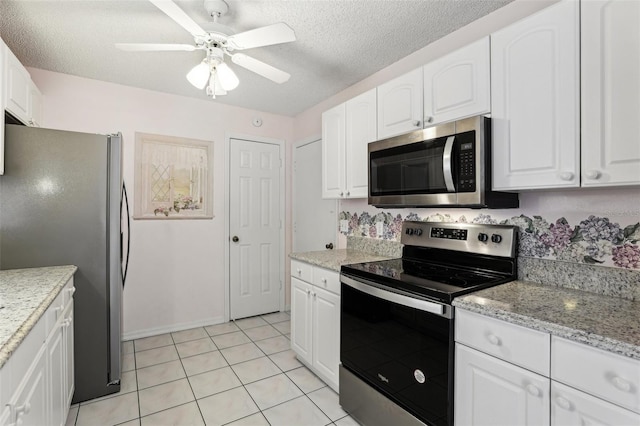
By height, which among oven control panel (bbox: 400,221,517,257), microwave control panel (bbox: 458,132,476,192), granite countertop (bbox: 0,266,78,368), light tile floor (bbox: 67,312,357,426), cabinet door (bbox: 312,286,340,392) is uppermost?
microwave control panel (bbox: 458,132,476,192)

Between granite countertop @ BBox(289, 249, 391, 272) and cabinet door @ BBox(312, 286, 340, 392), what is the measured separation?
19cm

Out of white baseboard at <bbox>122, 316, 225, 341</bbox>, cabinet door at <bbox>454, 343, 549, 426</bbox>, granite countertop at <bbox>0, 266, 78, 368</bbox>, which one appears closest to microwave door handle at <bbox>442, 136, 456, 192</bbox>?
cabinet door at <bbox>454, 343, 549, 426</bbox>

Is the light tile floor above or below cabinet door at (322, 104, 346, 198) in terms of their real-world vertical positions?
below

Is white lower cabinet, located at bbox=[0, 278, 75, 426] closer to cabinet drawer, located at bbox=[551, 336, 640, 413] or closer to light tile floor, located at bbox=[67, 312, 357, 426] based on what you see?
light tile floor, located at bbox=[67, 312, 357, 426]

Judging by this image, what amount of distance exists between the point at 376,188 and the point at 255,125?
2.05 m

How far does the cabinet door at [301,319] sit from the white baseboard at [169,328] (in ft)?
4.21

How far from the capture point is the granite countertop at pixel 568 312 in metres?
0.96

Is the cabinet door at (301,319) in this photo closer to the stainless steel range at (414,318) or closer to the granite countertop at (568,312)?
the stainless steel range at (414,318)

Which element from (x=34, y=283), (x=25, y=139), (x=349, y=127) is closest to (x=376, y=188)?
(x=349, y=127)

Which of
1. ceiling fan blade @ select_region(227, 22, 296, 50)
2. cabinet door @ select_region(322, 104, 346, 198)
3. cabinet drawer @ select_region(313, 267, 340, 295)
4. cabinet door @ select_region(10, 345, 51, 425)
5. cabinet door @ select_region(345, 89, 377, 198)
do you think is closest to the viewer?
cabinet door @ select_region(10, 345, 51, 425)

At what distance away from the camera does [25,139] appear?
6.21 ft

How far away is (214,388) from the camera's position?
7.30ft

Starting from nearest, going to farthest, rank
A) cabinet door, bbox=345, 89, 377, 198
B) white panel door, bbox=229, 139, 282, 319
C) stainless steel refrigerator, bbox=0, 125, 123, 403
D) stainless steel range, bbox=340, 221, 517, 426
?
stainless steel range, bbox=340, 221, 517, 426
stainless steel refrigerator, bbox=0, 125, 123, 403
cabinet door, bbox=345, 89, 377, 198
white panel door, bbox=229, 139, 282, 319

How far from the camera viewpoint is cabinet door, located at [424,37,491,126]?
1604 millimetres
